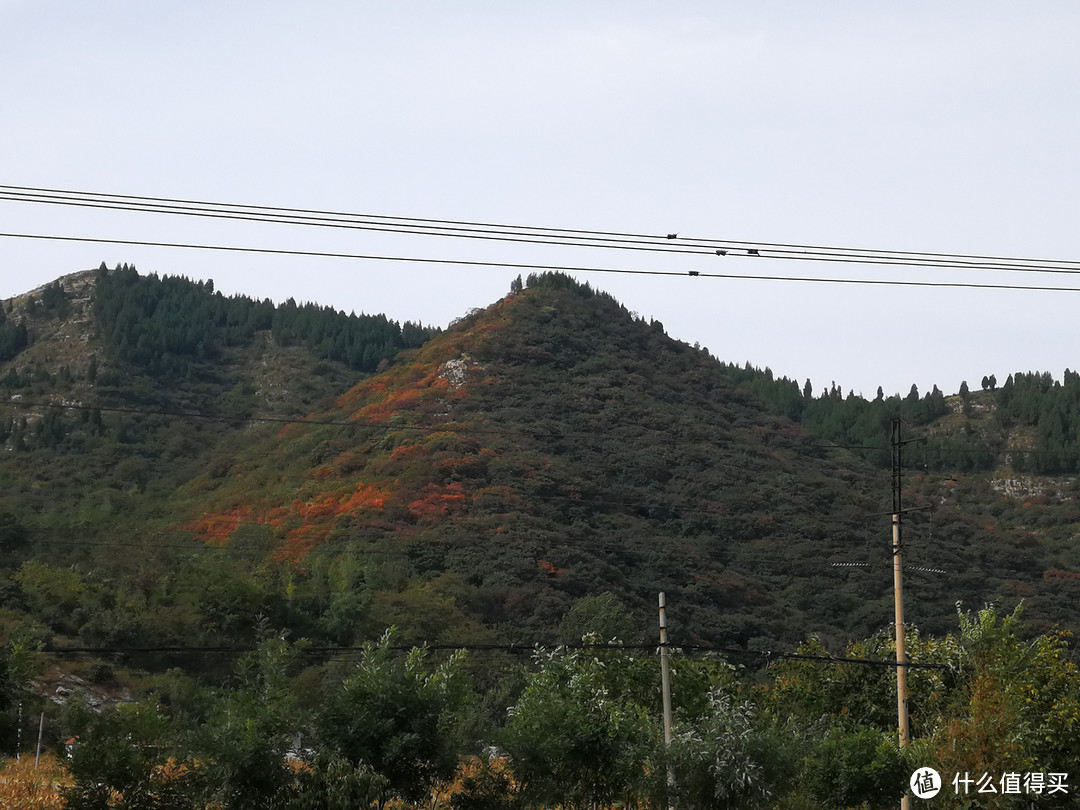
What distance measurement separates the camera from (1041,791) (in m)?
28.5

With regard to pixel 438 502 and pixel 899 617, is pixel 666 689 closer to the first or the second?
pixel 899 617

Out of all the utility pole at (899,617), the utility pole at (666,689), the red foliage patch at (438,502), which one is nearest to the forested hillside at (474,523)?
the red foliage patch at (438,502)

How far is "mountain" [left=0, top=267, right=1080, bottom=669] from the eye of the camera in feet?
181

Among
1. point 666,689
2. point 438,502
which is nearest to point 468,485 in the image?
point 438,502

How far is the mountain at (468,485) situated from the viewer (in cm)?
5512

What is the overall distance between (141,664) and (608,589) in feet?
76.1

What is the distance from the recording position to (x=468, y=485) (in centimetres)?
7175

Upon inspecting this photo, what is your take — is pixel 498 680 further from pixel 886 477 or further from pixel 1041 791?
pixel 886 477

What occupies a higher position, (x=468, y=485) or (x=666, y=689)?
(x=468, y=485)

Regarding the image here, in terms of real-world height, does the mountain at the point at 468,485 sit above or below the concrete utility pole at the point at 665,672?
above

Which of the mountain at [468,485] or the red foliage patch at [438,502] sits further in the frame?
the red foliage patch at [438,502]

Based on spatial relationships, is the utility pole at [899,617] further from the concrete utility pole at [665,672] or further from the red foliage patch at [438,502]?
the red foliage patch at [438,502]

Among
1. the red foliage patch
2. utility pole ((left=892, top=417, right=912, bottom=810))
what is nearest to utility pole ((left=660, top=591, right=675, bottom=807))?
utility pole ((left=892, top=417, right=912, bottom=810))

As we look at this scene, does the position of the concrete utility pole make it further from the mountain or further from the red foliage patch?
the red foliage patch
